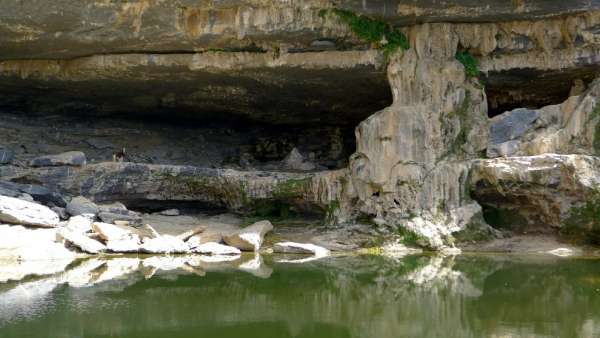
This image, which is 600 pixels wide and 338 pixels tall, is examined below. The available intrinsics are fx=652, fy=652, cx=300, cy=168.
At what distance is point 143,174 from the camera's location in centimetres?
1450

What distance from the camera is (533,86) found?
1510 cm

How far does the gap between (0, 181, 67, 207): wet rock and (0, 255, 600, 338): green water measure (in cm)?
386

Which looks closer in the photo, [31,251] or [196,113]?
[31,251]

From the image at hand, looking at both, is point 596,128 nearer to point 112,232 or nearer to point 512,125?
point 512,125

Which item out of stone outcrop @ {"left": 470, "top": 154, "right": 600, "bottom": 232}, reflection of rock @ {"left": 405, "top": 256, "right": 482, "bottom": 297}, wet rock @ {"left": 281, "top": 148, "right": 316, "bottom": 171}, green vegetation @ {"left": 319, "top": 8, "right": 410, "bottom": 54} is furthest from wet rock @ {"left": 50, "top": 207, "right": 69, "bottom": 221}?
stone outcrop @ {"left": 470, "top": 154, "right": 600, "bottom": 232}

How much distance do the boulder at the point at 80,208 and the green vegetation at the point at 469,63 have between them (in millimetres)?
8223

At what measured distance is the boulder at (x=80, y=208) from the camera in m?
13.1

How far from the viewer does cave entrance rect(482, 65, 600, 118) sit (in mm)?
14070

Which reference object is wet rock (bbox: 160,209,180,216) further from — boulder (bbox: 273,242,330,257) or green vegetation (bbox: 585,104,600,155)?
green vegetation (bbox: 585,104,600,155)

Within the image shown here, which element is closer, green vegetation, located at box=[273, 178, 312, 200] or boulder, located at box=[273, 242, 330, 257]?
boulder, located at box=[273, 242, 330, 257]

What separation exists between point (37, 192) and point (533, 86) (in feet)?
36.7

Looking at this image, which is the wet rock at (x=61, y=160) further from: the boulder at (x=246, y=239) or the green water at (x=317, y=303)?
the green water at (x=317, y=303)

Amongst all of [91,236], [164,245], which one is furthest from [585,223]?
[91,236]

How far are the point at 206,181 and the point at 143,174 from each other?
1.40 metres
